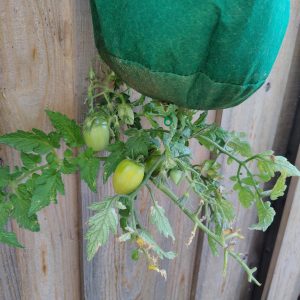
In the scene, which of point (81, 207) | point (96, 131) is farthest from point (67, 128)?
point (81, 207)

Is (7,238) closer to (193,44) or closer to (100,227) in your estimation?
(100,227)

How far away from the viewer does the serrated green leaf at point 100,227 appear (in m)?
0.57

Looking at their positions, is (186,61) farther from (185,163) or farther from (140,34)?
(185,163)

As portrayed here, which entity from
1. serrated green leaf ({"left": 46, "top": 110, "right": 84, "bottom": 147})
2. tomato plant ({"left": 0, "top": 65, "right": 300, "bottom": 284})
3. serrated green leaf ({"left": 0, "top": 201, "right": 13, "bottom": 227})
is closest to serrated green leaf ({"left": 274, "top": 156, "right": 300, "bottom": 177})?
tomato plant ({"left": 0, "top": 65, "right": 300, "bottom": 284})

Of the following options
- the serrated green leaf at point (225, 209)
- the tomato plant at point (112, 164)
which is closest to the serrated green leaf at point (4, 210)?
the tomato plant at point (112, 164)

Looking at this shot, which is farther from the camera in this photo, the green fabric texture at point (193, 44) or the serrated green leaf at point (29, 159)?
the serrated green leaf at point (29, 159)

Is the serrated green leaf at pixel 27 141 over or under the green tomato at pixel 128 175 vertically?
over

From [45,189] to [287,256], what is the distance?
3.33ft

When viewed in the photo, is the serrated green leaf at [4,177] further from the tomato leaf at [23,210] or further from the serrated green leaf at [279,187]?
the serrated green leaf at [279,187]

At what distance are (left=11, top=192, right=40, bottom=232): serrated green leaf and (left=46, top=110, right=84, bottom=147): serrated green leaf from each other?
115 mm

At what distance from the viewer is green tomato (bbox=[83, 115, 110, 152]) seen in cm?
63

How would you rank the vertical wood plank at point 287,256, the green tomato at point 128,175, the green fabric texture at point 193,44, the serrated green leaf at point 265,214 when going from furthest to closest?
the vertical wood plank at point 287,256 < the serrated green leaf at point 265,214 < the green tomato at point 128,175 < the green fabric texture at point 193,44

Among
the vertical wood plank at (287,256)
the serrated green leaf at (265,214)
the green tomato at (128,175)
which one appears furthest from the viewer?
the vertical wood plank at (287,256)

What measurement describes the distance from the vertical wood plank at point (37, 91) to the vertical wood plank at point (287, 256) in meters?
0.70
